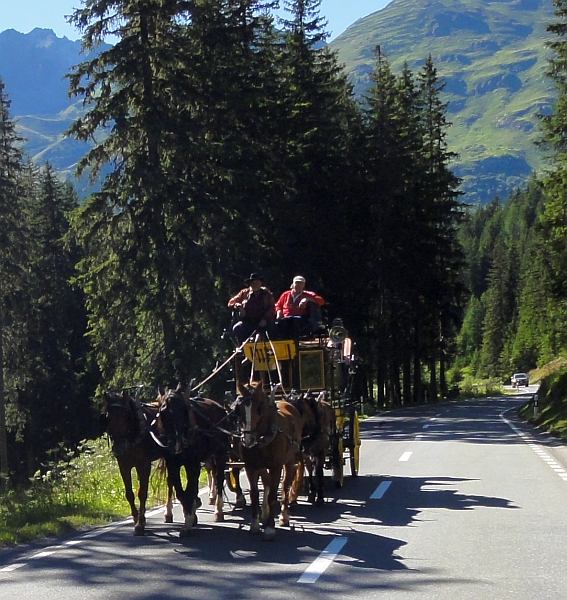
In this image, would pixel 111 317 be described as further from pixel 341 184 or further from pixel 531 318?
pixel 531 318

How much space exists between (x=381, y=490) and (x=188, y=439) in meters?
5.50

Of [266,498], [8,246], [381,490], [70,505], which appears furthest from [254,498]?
[8,246]

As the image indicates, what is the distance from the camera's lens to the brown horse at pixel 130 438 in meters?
11.2

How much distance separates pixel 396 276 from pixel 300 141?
425 inches

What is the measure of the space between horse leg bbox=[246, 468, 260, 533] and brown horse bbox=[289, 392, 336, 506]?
1970 millimetres

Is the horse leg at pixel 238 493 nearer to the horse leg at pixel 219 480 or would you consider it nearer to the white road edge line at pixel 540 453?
the horse leg at pixel 219 480

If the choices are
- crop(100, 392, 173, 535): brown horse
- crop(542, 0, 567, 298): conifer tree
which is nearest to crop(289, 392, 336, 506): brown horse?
crop(100, 392, 173, 535): brown horse

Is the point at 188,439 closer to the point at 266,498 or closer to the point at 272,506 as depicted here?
the point at 266,498

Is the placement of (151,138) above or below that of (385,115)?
below

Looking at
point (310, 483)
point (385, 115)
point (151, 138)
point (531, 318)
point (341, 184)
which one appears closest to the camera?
point (310, 483)

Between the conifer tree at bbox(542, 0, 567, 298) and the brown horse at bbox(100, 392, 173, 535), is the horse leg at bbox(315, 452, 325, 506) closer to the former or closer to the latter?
the brown horse at bbox(100, 392, 173, 535)

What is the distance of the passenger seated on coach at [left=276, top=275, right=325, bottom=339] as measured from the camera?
16.0m

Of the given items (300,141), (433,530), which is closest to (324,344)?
(433,530)

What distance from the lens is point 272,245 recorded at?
39812 mm
